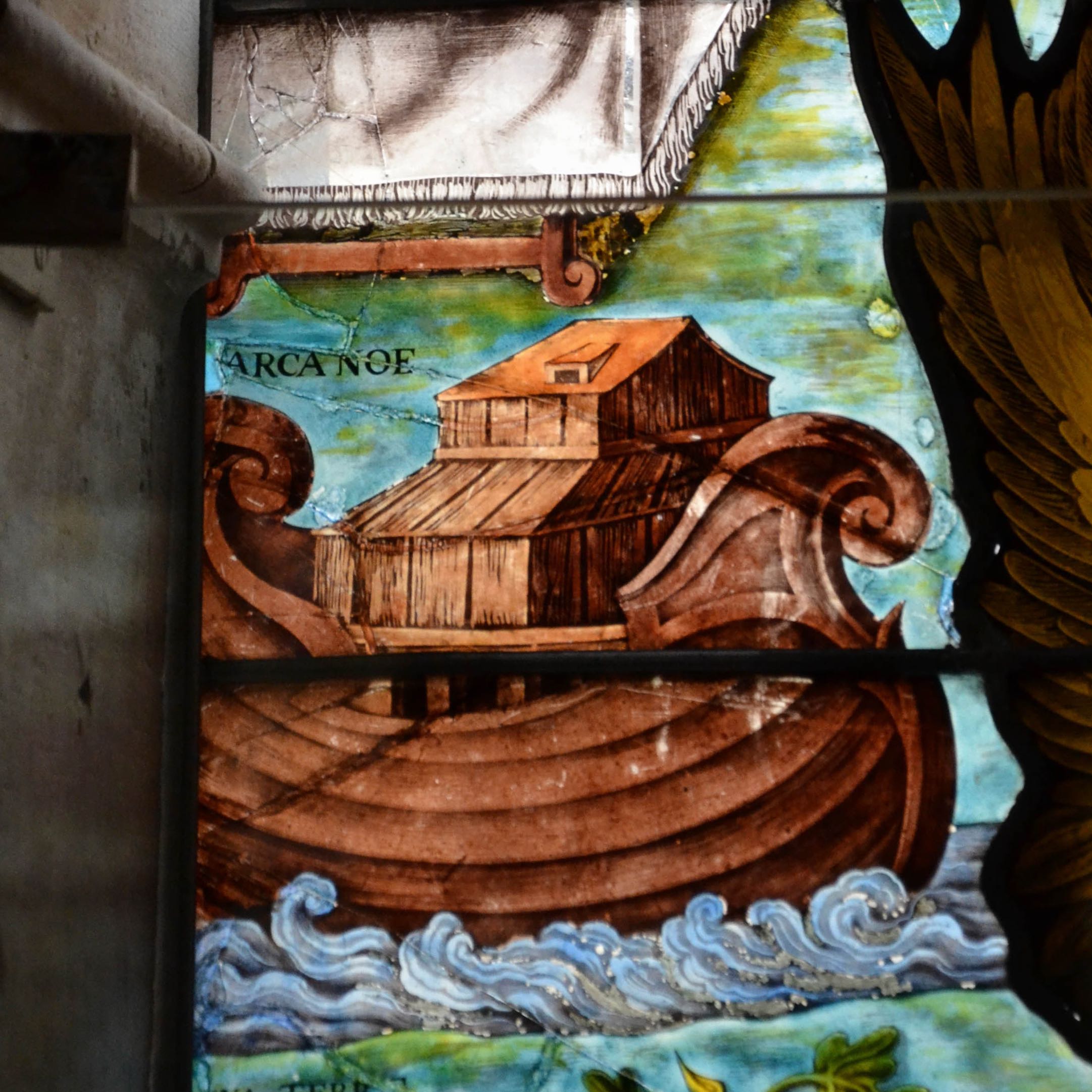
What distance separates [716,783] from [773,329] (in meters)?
1.00

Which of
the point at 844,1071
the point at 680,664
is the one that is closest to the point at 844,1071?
the point at 844,1071

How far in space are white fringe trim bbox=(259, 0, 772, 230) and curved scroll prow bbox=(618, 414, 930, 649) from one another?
2.11 feet

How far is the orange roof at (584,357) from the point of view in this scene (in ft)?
9.00

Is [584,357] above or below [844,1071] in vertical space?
above

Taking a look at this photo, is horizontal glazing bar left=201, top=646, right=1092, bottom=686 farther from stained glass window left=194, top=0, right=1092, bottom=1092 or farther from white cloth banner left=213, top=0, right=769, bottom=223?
white cloth banner left=213, top=0, right=769, bottom=223

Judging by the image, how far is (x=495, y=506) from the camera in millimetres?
2713

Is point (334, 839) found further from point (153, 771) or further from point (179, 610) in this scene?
point (179, 610)

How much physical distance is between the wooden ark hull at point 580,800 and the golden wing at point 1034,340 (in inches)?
9.9

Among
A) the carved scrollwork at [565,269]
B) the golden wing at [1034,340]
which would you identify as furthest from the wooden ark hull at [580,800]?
the carved scrollwork at [565,269]

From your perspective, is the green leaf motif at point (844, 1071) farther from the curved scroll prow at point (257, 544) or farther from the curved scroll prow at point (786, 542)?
the curved scroll prow at point (257, 544)

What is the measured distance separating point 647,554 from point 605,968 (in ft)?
2.84

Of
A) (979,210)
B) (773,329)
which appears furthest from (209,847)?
(979,210)

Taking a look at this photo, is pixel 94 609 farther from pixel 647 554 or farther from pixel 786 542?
pixel 786 542

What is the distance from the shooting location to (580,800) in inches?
102
